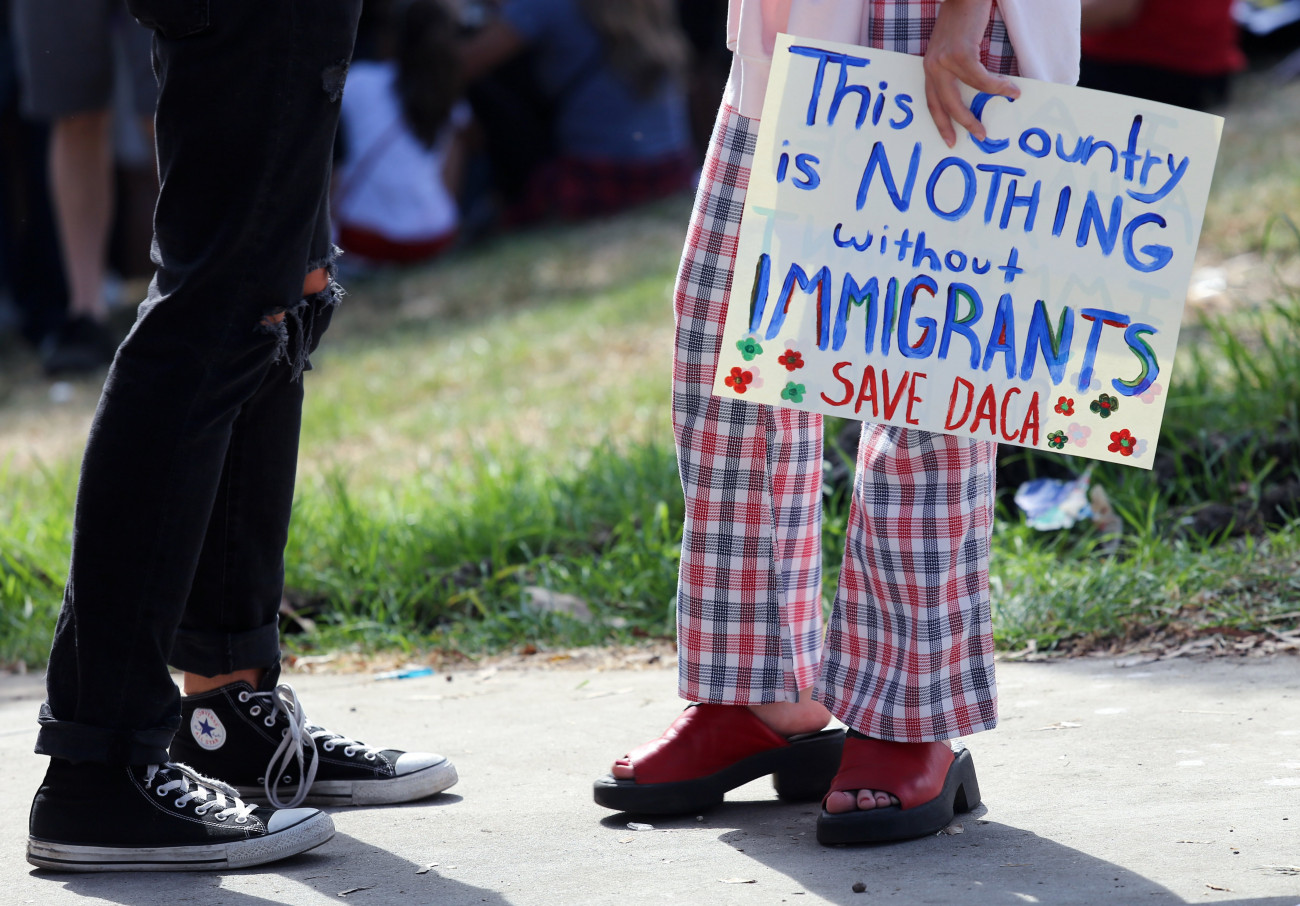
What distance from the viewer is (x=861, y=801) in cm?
182

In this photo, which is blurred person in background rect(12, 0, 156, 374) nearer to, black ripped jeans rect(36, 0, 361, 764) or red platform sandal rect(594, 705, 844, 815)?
black ripped jeans rect(36, 0, 361, 764)

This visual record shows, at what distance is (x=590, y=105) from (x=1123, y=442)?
6277 mm

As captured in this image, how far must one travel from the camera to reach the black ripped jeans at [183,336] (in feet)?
5.68

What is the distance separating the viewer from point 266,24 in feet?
5.64

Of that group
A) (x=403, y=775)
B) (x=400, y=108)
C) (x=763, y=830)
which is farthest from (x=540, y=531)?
(x=400, y=108)

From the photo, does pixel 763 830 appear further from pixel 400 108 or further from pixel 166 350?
pixel 400 108

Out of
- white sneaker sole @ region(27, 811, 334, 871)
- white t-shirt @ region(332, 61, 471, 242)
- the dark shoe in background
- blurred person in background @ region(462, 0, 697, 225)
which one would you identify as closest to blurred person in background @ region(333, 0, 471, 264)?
white t-shirt @ region(332, 61, 471, 242)

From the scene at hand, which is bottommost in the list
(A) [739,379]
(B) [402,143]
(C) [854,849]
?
(C) [854,849]

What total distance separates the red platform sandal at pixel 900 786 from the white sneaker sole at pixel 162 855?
671 millimetres

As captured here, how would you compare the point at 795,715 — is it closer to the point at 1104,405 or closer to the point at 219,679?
the point at 1104,405

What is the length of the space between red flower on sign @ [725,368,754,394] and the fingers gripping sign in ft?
1.19

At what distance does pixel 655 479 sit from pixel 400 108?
451 centimetres

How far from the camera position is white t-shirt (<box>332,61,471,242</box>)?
732 cm

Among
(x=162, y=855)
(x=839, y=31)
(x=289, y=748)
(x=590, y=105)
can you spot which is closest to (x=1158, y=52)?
(x=590, y=105)
